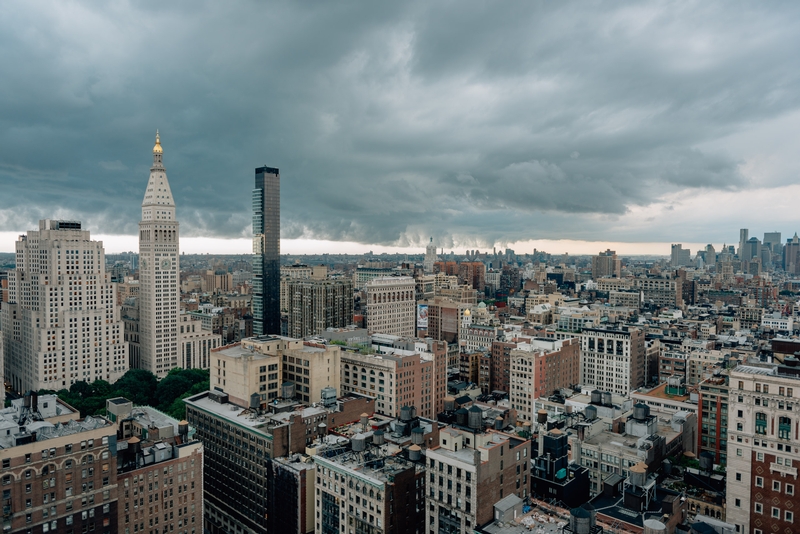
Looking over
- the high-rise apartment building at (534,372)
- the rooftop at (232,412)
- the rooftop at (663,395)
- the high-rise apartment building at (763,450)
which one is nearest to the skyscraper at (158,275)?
the rooftop at (232,412)

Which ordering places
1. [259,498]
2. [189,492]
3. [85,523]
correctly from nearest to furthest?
[85,523] → [189,492] → [259,498]

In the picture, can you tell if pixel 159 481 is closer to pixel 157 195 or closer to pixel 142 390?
pixel 142 390

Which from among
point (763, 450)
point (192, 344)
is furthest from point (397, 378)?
point (192, 344)

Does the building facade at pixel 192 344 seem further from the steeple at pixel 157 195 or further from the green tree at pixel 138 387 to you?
the steeple at pixel 157 195

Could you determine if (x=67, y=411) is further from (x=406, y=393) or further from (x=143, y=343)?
(x=143, y=343)

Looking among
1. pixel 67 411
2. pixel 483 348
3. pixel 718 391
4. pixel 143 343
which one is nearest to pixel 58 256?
pixel 143 343

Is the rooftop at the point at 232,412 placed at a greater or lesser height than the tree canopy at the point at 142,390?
greater

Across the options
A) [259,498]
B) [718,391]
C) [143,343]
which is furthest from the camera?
[143,343]
